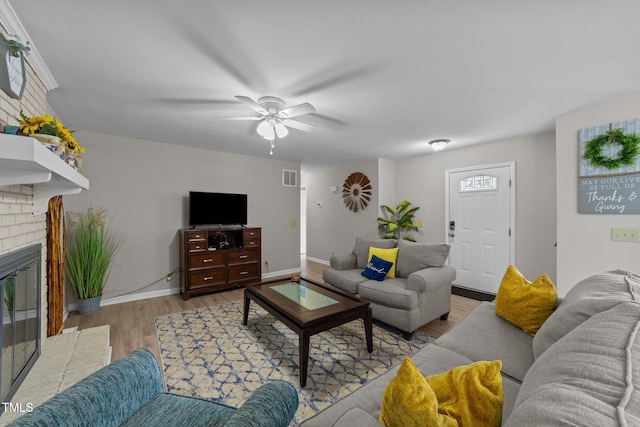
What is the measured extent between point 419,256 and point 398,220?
1971 mm

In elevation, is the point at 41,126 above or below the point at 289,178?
below

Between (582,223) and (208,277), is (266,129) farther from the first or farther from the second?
(582,223)

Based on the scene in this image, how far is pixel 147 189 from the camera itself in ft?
12.4

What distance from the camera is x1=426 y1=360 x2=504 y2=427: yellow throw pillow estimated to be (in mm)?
752

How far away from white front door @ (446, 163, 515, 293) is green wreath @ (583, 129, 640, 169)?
45.7 inches

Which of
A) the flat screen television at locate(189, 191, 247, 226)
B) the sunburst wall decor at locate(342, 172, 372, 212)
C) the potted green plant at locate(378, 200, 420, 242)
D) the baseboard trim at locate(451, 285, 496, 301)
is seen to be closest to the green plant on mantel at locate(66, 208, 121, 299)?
the flat screen television at locate(189, 191, 247, 226)

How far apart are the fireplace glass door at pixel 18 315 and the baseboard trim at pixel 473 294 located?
15.2ft

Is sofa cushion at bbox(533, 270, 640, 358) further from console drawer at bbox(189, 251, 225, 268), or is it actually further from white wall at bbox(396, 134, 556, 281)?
console drawer at bbox(189, 251, 225, 268)

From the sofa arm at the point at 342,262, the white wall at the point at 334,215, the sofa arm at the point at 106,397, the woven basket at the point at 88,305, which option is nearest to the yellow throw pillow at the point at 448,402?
the sofa arm at the point at 106,397

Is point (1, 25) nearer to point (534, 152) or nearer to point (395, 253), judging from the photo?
point (395, 253)

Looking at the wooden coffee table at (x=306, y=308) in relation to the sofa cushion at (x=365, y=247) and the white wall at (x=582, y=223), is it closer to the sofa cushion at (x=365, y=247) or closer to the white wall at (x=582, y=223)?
the sofa cushion at (x=365, y=247)

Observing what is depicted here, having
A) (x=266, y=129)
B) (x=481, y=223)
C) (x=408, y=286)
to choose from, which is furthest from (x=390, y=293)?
(x=481, y=223)

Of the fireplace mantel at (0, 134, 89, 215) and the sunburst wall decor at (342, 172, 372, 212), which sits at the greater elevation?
the sunburst wall decor at (342, 172, 372, 212)
